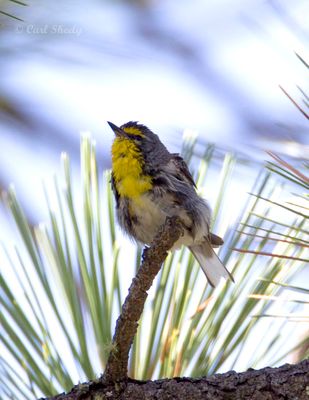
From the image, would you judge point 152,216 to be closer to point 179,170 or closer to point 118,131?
point 179,170

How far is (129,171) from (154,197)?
0.51ft

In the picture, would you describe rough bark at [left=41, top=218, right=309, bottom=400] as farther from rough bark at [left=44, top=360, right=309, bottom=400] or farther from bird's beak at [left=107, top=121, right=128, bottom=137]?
bird's beak at [left=107, top=121, right=128, bottom=137]

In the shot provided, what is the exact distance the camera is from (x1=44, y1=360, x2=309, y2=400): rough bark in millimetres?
1231

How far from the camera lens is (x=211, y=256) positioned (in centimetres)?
265

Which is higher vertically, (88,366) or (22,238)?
(22,238)

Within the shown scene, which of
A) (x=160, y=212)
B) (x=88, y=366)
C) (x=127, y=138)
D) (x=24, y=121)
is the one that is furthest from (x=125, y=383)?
(x=127, y=138)

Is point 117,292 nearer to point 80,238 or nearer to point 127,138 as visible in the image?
point 80,238

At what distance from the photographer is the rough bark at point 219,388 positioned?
1231 mm

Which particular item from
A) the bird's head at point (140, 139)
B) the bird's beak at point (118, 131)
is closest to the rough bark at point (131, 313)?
the bird's head at point (140, 139)

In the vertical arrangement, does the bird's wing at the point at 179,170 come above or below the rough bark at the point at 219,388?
above

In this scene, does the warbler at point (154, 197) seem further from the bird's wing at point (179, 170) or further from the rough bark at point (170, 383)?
the rough bark at point (170, 383)

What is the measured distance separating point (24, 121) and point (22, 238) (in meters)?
0.38

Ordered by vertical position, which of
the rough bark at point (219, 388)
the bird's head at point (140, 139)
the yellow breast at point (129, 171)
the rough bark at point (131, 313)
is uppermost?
the bird's head at point (140, 139)

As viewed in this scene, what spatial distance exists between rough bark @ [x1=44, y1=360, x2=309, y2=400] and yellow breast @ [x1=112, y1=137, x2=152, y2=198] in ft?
3.75
